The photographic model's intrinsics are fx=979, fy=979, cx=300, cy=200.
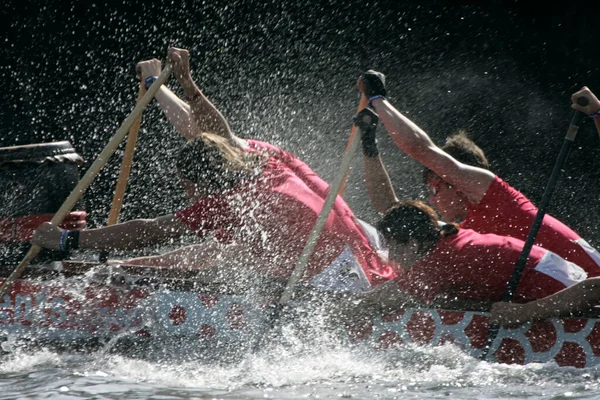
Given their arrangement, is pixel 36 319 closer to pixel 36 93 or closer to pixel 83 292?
pixel 83 292

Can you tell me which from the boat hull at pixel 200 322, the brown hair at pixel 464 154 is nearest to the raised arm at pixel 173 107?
the boat hull at pixel 200 322

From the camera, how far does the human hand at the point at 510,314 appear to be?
448 cm

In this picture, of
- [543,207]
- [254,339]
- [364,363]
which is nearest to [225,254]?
[254,339]

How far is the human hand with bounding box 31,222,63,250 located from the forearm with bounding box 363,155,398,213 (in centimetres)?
174

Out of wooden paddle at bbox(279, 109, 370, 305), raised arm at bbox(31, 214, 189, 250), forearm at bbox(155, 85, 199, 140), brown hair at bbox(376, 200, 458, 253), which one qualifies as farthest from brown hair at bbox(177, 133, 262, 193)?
forearm at bbox(155, 85, 199, 140)

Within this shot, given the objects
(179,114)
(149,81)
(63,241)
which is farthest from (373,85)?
(63,241)

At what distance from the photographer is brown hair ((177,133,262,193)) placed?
4.83 m

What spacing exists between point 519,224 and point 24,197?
2594mm

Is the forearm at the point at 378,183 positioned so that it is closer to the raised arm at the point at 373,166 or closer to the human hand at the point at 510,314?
the raised arm at the point at 373,166

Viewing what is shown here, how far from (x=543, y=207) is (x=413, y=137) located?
81 centimetres

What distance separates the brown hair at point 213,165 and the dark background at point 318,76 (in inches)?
142

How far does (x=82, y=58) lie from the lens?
28.6ft

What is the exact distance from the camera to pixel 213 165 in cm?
482

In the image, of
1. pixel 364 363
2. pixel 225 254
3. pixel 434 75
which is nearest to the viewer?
pixel 364 363
